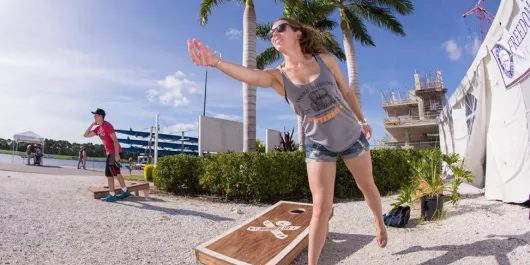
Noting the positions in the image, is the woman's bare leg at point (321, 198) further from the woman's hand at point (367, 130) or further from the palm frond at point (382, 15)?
the palm frond at point (382, 15)

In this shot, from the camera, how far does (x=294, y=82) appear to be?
2.45 metres

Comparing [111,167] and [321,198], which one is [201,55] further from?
[111,167]

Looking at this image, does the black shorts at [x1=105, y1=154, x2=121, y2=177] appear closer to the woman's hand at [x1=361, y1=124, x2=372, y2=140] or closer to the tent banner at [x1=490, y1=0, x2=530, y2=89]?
the woman's hand at [x1=361, y1=124, x2=372, y2=140]

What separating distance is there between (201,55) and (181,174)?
22.5 feet

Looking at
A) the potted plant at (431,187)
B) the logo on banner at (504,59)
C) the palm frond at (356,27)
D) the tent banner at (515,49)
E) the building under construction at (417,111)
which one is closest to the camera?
the potted plant at (431,187)

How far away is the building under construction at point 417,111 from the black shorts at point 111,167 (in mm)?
42095

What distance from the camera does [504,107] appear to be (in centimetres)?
586

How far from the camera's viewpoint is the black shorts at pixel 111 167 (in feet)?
21.5

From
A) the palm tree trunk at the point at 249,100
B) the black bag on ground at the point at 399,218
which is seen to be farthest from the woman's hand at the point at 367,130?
the palm tree trunk at the point at 249,100

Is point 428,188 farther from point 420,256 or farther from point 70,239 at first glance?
point 70,239

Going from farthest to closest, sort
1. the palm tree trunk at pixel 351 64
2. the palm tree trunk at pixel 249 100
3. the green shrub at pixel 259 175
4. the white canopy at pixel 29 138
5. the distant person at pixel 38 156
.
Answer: the white canopy at pixel 29 138 < the distant person at pixel 38 156 < the palm tree trunk at pixel 351 64 < the palm tree trunk at pixel 249 100 < the green shrub at pixel 259 175

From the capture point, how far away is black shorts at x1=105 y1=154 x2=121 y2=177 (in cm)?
656

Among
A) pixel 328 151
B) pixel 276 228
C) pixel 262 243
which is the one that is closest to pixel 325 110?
pixel 328 151

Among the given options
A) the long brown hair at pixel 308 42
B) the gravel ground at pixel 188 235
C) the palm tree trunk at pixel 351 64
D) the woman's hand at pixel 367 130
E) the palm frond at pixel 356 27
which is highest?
the palm frond at pixel 356 27
